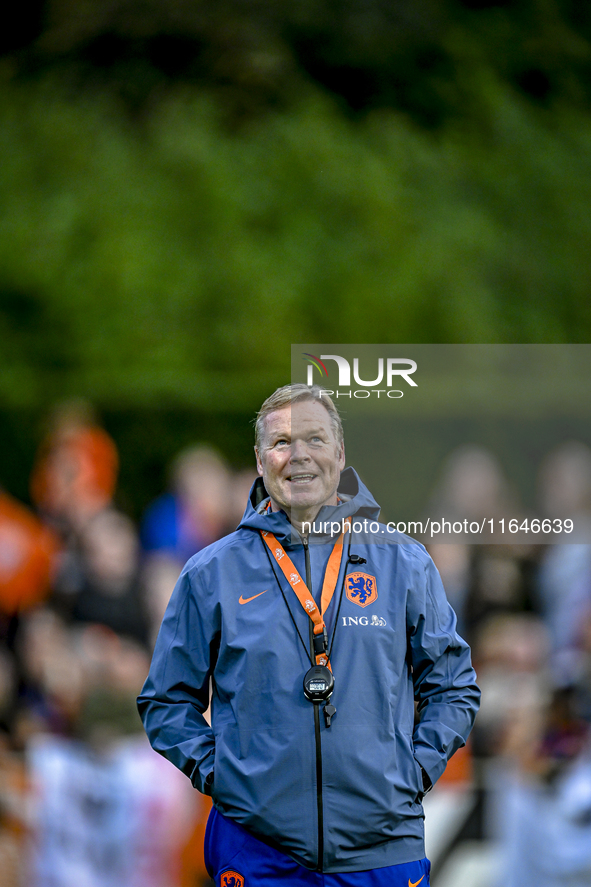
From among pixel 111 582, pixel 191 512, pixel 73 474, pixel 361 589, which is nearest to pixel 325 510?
pixel 361 589

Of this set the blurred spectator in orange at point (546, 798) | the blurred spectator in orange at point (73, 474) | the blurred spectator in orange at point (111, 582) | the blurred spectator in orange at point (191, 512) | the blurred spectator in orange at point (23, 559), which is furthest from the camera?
the blurred spectator in orange at point (73, 474)

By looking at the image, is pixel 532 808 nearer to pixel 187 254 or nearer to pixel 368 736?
pixel 368 736

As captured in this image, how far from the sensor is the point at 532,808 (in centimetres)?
423

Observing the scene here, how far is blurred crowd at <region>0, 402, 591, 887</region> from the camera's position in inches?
166

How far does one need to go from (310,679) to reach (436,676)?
1.12ft

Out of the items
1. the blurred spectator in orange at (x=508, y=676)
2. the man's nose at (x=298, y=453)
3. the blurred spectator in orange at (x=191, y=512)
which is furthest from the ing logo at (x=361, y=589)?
the blurred spectator in orange at (x=191, y=512)

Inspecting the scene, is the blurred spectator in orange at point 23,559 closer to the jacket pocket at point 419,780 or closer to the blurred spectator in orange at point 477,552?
the blurred spectator in orange at point 477,552

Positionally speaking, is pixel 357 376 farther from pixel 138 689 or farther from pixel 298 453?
pixel 138 689

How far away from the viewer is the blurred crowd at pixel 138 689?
4.21 metres

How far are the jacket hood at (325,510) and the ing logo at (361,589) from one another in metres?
0.15

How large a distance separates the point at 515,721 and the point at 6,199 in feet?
21.6

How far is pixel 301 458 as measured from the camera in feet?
8.14

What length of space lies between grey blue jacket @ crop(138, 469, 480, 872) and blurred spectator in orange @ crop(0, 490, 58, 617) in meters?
2.92

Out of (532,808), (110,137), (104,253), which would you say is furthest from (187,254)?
(532,808)
